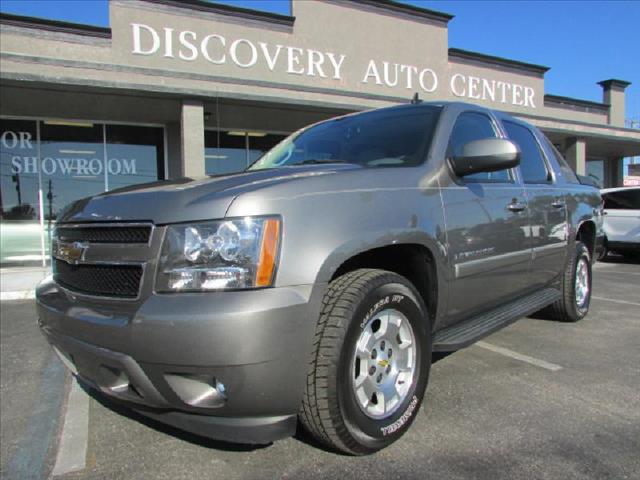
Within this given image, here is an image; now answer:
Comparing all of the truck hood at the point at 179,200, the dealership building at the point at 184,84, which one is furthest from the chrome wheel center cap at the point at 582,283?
the dealership building at the point at 184,84

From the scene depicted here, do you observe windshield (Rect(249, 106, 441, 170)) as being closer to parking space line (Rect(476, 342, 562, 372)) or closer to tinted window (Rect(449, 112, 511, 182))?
tinted window (Rect(449, 112, 511, 182))

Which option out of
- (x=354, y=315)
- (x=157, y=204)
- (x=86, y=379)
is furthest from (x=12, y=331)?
(x=354, y=315)

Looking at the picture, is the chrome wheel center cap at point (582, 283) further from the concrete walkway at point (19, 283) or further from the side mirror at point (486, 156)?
the concrete walkway at point (19, 283)

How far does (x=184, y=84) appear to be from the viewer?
9.09 meters

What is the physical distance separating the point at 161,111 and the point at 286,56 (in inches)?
110

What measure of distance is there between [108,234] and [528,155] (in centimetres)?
341

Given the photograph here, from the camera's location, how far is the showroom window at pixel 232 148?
1179 centimetres

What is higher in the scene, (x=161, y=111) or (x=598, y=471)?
(x=161, y=111)

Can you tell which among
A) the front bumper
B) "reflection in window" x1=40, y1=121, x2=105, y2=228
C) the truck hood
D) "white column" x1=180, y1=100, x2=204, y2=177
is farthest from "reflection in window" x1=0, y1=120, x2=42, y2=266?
the front bumper

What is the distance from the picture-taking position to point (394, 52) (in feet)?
38.6

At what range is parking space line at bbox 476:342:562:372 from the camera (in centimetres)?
376

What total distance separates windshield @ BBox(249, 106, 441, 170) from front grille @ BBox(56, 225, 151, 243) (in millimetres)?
1298

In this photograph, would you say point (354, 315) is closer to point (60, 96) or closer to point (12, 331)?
point (12, 331)

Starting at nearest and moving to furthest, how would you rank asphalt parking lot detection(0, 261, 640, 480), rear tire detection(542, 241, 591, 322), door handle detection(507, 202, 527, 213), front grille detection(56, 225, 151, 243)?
front grille detection(56, 225, 151, 243) → asphalt parking lot detection(0, 261, 640, 480) → door handle detection(507, 202, 527, 213) → rear tire detection(542, 241, 591, 322)
